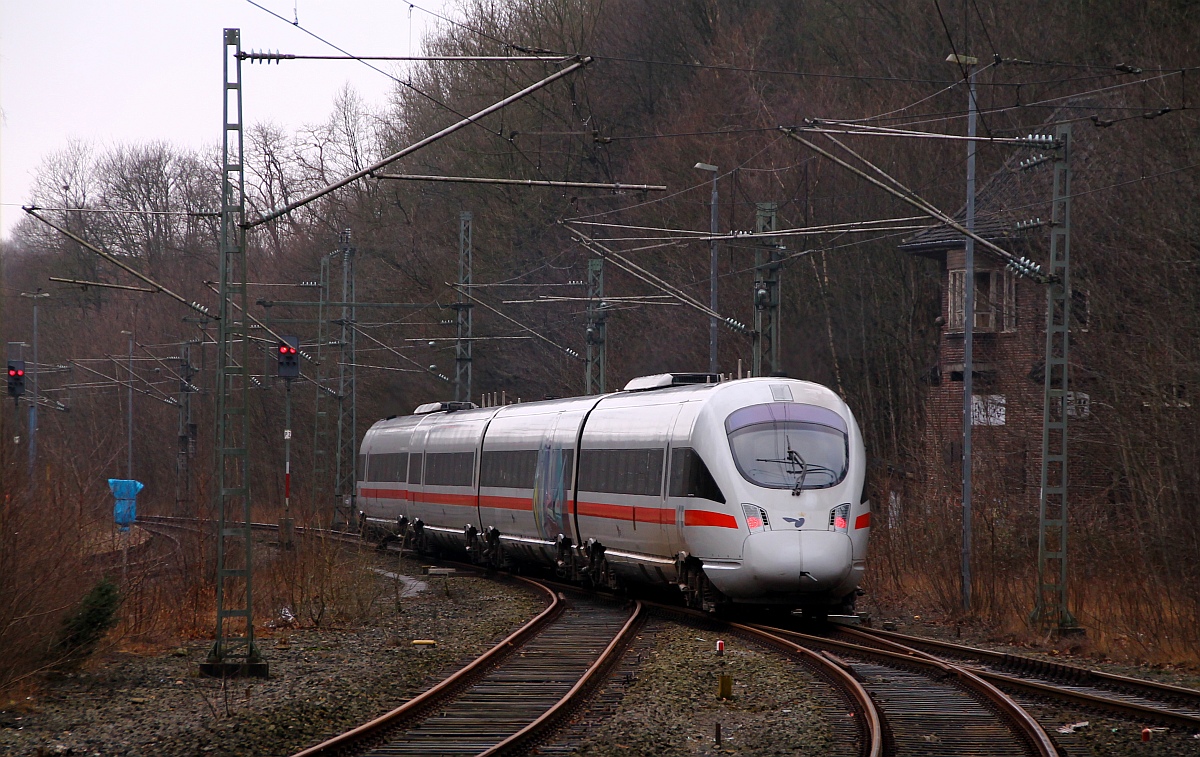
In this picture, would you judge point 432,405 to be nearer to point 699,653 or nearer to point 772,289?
Result: point 772,289

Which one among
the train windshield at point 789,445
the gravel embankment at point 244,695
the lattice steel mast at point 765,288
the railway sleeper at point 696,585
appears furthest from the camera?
the lattice steel mast at point 765,288

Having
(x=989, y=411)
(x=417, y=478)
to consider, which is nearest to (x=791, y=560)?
(x=417, y=478)

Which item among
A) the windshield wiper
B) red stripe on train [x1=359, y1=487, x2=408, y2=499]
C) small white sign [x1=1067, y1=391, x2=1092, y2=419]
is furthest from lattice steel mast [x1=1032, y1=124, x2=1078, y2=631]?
red stripe on train [x1=359, y1=487, x2=408, y2=499]

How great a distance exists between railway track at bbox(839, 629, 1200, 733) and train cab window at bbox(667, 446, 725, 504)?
10.3 feet

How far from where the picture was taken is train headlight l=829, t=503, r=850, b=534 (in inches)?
677

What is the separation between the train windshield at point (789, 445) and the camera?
17328mm

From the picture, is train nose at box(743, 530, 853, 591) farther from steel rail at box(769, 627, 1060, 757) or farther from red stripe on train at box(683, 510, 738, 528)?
steel rail at box(769, 627, 1060, 757)

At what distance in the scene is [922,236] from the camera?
3612 cm

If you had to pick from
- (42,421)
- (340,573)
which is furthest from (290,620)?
(42,421)

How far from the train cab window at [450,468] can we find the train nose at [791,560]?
12769 mm

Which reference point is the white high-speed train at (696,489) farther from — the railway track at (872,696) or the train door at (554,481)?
the railway track at (872,696)

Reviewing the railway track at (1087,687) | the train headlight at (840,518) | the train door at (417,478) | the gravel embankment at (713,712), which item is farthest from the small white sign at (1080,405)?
the train door at (417,478)

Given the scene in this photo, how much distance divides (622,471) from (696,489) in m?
2.95

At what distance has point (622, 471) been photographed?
20812 mm
